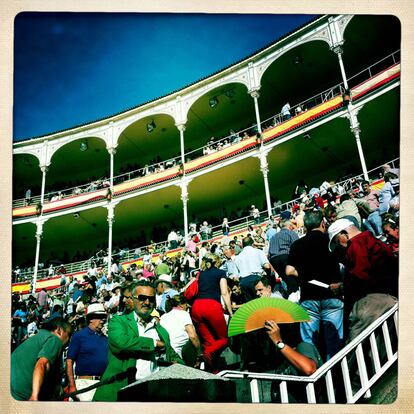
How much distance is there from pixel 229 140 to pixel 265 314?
507 inches

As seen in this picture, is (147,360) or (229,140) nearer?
(147,360)

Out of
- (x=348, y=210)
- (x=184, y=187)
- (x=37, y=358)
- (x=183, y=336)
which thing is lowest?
(x=37, y=358)

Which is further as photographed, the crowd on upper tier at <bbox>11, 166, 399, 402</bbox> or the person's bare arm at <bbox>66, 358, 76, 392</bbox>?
the person's bare arm at <bbox>66, 358, 76, 392</bbox>

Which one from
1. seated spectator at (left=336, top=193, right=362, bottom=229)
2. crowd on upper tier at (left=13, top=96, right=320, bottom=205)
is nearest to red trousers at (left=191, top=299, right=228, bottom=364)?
seated spectator at (left=336, top=193, right=362, bottom=229)

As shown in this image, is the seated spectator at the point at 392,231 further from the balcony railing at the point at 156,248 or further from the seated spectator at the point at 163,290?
the balcony railing at the point at 156,248

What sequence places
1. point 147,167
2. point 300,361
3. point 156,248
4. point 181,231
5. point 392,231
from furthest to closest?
point 147,167
point 181,231
point 156,248
point 392,231
point 300,361

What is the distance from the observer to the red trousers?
681 centimetres

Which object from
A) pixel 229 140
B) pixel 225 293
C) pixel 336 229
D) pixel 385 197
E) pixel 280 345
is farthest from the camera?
pixel 229 140

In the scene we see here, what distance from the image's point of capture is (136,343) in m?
6.07

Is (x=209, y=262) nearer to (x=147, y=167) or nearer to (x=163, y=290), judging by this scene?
(x=163, y=290)

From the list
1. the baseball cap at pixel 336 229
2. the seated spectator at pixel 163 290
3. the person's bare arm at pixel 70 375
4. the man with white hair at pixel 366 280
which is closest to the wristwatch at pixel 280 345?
the man with white hair at pixel 366 280

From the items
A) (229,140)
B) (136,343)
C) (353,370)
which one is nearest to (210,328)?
(136,343)

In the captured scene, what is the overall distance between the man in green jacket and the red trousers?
496 mm

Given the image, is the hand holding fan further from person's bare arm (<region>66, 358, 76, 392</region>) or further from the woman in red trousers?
person's bare arm (<region>66, 358, 76, 392</region>)
